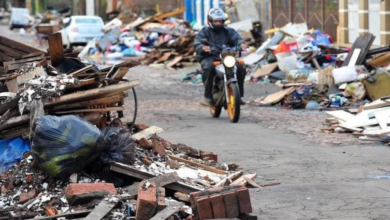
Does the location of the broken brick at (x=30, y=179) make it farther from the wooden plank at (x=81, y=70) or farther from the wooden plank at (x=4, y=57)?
the wooden plank at (x=4, y=57)

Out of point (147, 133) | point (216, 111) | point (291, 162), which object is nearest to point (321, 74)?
point (216, 111)

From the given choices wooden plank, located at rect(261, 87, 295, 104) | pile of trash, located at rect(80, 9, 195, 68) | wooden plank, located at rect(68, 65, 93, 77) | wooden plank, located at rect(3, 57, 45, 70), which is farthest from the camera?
pile of trash, located at rect(80, 9, 195, 68)

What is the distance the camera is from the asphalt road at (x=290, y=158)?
323 inches

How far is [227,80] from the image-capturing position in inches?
601

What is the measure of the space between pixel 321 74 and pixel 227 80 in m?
3.68

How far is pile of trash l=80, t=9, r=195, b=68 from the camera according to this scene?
3136 centimetres

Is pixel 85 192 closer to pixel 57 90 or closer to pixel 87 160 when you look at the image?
pixel 87 160

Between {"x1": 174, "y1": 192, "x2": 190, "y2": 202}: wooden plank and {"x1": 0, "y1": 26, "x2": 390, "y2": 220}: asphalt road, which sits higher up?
{"x1": 174, "y1": 192, "x2": 190, "y2": 202}: wooden plank

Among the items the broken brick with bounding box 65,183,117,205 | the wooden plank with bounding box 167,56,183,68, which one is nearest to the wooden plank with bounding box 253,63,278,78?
the wooden plank with bounding box 167,56,183,68

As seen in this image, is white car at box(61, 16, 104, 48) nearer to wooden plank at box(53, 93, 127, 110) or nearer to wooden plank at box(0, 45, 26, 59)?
wooden plank at box(0, 45, 26, 59)

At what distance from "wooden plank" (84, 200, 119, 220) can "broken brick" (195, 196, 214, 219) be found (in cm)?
70

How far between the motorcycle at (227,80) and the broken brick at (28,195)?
6.90 metres

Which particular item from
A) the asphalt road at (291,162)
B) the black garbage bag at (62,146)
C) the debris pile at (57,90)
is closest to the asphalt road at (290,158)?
the asphalt road at (291,162)

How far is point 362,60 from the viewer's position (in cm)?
1864
